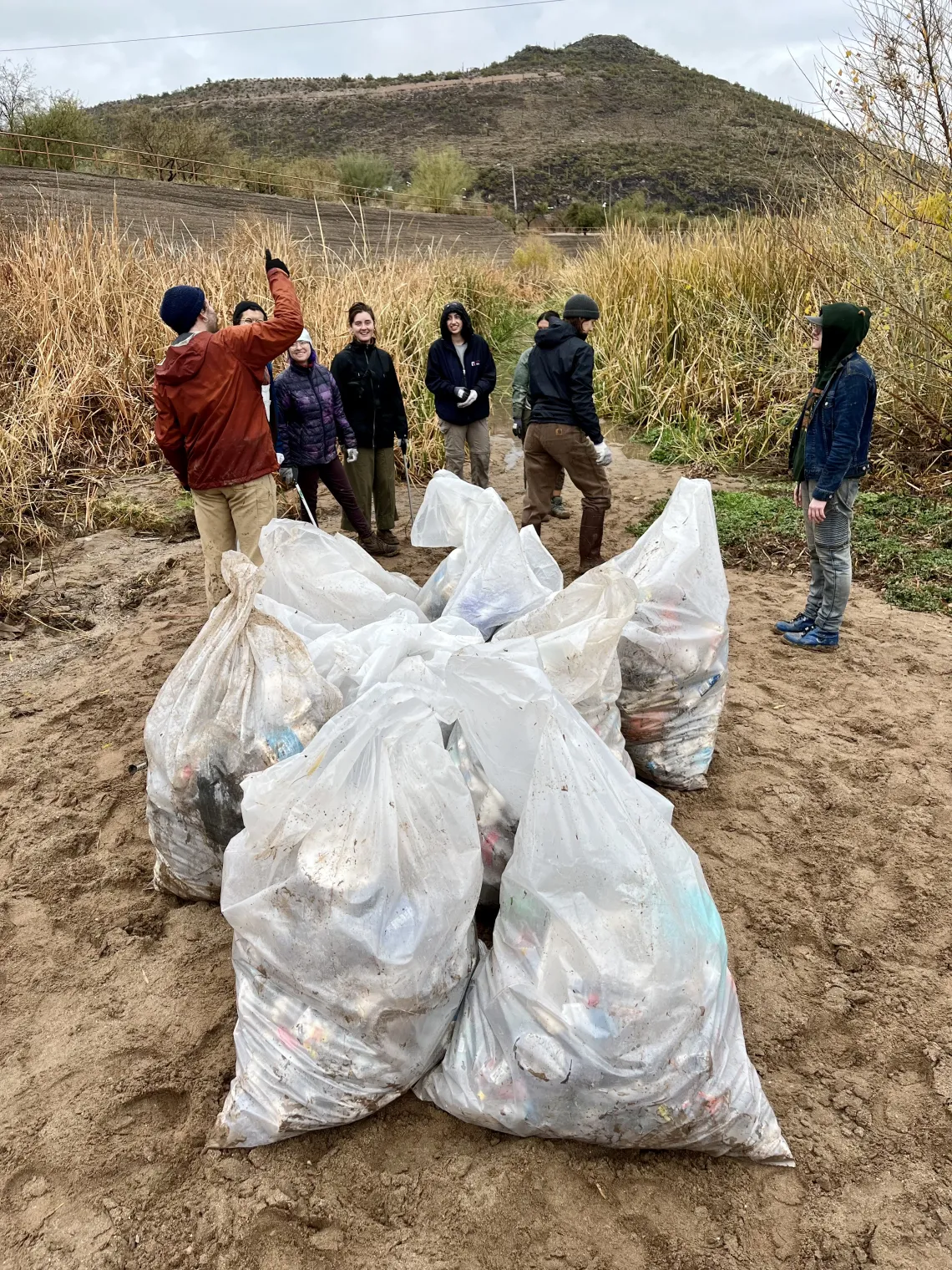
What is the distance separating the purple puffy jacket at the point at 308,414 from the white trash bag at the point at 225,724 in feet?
8.41

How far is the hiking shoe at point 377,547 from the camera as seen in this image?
5.03 metres

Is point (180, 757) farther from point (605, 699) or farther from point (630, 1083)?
point (630, 1083)

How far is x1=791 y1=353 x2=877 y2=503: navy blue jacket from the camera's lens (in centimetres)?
327

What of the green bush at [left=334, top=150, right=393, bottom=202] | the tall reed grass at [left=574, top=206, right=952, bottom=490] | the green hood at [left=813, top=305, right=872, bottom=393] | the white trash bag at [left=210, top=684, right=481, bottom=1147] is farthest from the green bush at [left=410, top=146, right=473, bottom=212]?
the white trash bag at [left=210, top=684, right=481, bottom=1147]

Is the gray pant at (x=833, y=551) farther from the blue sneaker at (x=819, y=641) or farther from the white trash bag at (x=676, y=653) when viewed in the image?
the white trash bag at (x=676, y=653)

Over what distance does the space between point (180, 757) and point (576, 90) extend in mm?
56735

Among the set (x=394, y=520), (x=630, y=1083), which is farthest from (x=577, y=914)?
(x=394, y=520)

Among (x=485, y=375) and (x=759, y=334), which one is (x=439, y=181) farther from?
(x=485, y=375)

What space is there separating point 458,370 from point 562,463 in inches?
39.8

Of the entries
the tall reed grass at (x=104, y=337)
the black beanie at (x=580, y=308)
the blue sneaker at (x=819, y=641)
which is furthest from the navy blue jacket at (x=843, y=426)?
the tall reed grass at (x=104, y=337)

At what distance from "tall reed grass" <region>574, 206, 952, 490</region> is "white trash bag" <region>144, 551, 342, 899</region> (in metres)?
4.97

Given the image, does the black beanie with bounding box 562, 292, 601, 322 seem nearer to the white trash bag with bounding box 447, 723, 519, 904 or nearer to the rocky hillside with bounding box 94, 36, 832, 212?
the white trash bag with bounding box 447, 723, 519, 904

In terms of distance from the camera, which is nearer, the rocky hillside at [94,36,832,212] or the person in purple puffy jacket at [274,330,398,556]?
the person in purple puffy jacket at [274,330,398,556]

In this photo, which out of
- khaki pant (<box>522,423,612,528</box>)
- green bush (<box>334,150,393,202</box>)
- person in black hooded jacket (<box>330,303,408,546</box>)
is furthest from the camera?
green bush (<box>334,150,393,202</box>)
